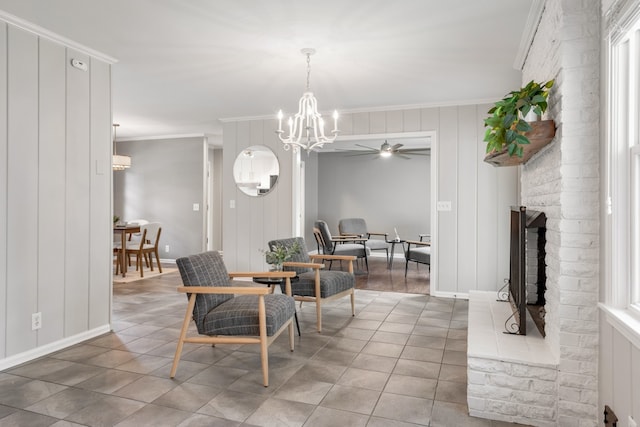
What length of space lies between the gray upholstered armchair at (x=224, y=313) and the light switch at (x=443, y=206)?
283cm

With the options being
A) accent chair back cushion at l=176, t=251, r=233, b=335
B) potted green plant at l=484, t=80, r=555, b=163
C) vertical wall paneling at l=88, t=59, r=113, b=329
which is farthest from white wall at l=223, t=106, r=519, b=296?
accent chair back cushion at l=176, t=251, r=233, b=335

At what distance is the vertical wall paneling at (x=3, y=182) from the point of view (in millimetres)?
2783

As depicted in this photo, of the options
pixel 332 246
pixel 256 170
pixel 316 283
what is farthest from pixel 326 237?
pixel 316 283

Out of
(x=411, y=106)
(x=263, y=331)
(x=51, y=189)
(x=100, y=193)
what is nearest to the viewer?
(x=263, y=331)

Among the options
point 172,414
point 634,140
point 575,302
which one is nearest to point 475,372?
point 575,302

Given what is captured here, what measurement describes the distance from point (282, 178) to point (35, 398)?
3.96 m

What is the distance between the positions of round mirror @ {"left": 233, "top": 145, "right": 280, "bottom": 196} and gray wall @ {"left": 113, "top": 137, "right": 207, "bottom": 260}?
1.79m

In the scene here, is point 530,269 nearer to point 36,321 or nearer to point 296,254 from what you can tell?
point 296,254

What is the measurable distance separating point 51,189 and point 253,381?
6.89 feet

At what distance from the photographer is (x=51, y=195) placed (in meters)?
3.15

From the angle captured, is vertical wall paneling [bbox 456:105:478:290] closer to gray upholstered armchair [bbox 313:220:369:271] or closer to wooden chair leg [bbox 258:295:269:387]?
gray upholstered armchair [bbox 313:220:369:271]

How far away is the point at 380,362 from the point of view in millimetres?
2949

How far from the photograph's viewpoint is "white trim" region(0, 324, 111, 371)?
281cm

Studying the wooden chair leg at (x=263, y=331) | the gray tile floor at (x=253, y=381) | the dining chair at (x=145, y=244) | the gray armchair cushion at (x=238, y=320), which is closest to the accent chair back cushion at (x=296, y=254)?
the gray tile floor at (x=253, y=381)
